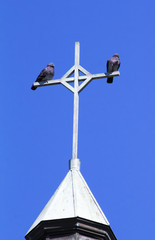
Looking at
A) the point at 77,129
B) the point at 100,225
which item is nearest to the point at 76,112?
the point at 77,129

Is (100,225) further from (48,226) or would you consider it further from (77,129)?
(77,129)

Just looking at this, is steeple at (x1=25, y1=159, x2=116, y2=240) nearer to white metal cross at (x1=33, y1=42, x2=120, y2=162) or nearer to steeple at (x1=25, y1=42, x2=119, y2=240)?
steeple at (x1=25, y1=42, x2=119, y2=240)

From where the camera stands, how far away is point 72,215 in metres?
8.18

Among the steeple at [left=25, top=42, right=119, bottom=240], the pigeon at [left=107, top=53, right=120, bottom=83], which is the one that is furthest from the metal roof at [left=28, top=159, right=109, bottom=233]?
the pigeon at [left=107, top=53, right=120, bottom=83]

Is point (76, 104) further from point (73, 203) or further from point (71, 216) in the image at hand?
point (71, 216)

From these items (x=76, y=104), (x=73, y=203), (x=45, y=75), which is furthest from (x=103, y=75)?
(x=73, y=203)

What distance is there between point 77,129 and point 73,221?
155 centimetres

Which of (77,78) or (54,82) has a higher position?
(54,82)

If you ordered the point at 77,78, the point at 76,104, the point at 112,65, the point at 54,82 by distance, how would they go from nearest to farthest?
1. the point at 76,104
2. the point at 77,78
3. the point at 54,82
4. the point at 112,65

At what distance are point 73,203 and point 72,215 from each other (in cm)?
25

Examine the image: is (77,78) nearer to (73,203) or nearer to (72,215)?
(73,203)

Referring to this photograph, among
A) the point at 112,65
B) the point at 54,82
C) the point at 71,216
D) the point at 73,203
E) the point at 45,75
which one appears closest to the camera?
the point at 71,216

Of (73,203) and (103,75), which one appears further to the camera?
(103,75)

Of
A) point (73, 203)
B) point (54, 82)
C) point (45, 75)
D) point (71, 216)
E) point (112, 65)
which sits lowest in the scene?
point (71, 216)
